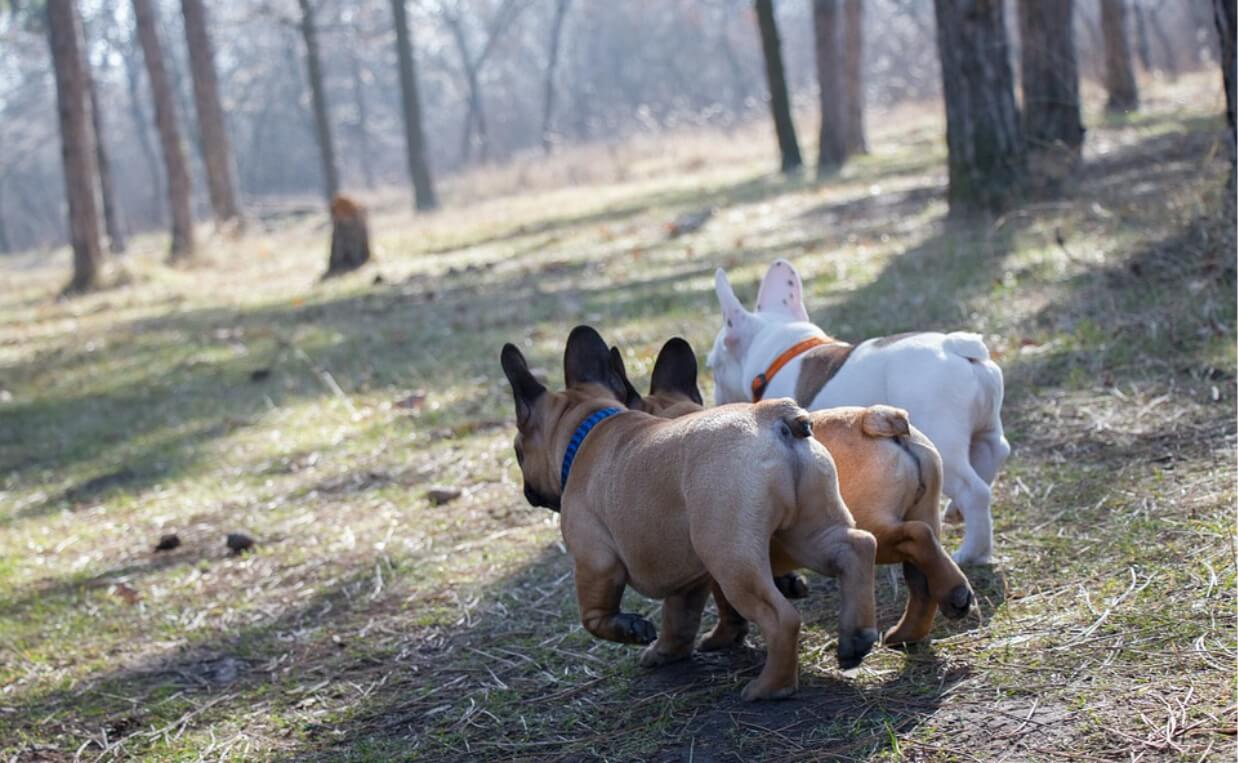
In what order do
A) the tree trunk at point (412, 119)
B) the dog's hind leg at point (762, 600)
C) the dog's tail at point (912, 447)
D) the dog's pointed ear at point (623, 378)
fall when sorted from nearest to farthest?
the dog's hind leg at point (762, 600) < the dog's tail at point (912, 447) < the dog's pointed ear at point (623, 378) < the tree trunk at point (412, 119)

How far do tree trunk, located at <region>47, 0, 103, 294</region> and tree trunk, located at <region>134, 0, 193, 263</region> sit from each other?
11.5ft

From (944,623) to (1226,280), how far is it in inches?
164

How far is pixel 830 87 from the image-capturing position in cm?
2294

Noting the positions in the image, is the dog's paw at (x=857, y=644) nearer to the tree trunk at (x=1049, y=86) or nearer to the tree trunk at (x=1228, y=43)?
the tree trunk at (x=1228, y=43)

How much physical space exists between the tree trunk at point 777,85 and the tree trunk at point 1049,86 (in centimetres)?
766

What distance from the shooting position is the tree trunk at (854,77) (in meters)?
24.6

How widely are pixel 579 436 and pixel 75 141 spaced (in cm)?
1833

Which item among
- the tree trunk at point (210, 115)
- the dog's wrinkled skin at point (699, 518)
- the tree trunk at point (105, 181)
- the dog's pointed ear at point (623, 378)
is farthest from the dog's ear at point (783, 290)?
the tree trunk at point (105, 181)

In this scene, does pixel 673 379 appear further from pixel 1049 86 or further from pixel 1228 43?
pixel 1049 86

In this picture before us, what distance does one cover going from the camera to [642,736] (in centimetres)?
371

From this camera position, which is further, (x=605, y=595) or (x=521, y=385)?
(x=521, y=385)

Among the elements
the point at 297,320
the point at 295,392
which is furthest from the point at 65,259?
the point at 295,392

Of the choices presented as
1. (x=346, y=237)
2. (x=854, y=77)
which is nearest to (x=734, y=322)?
(x=346, y=237)

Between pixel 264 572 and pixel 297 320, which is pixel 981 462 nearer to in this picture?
pixel 264 572
